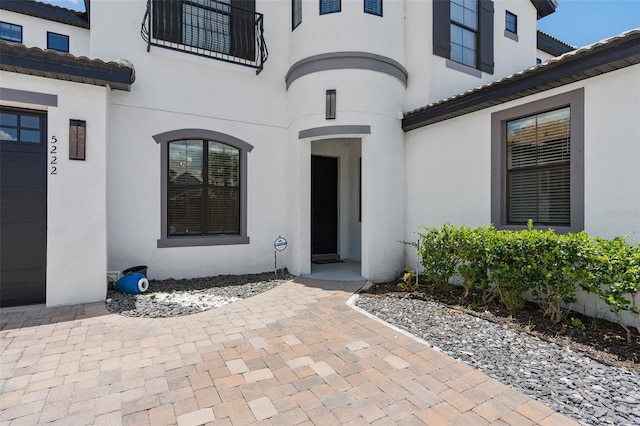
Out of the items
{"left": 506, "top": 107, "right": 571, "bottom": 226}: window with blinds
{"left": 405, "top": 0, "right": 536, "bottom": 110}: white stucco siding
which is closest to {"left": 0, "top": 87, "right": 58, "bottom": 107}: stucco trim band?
{"left": 405, "top": 0, "right": 536, "bottom": 110}: white stucco siding

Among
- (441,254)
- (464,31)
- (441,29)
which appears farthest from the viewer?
(464,31)

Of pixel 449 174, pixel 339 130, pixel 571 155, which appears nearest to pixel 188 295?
pixel 339 130

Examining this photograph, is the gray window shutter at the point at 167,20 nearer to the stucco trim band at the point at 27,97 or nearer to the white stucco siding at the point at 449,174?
the stucco trim band at the point at 27,97

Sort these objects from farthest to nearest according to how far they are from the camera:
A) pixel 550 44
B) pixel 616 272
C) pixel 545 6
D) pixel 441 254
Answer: pixel 550 44 → pixel 545 6 → pixel 441 254 → pixel 616 272

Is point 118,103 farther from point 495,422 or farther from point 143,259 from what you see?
point 495,422

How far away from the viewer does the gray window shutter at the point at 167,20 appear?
22.5 feet

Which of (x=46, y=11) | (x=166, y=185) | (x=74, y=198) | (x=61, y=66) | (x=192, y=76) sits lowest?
(x=74, y=198)

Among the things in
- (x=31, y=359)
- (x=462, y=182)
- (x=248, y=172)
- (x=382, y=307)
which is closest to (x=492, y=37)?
(x=462, y=182)

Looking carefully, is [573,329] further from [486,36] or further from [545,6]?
[545,6]

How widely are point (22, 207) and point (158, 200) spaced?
2188 millimetres

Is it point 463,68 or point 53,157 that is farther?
point 463,68

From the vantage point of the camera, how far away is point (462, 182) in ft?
21.3

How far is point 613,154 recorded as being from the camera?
14.5 ft

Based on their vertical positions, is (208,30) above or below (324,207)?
above
